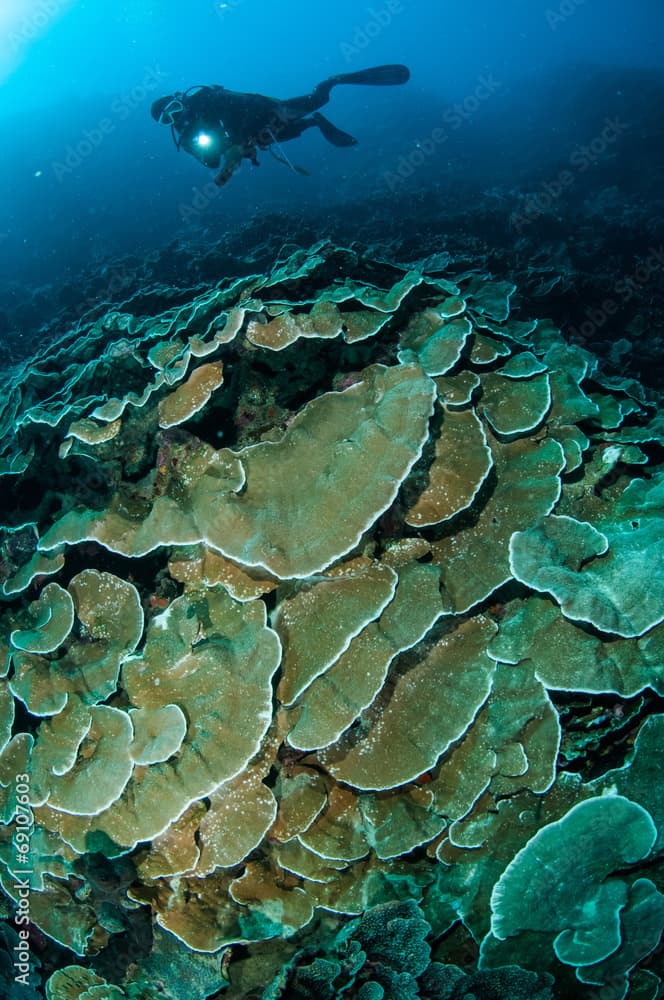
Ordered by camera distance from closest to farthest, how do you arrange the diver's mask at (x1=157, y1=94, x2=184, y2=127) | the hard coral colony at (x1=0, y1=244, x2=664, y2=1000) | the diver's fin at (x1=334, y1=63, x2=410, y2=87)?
1. the hard coral colony at (x1=0, y1=244, x2=664, y2=1000)
2. the diver's mask at (x1=157, y1=94, x2=184, y2=127)
3. the diver's fin at (x1=334, y1=63, x2=410, y2=87)

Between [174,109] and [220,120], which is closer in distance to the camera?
[174,109]

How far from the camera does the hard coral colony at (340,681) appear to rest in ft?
8.11

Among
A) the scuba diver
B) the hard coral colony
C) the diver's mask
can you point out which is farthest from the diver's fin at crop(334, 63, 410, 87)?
the hard coral colony

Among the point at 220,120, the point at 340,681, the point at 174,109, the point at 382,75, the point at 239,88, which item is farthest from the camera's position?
the point at 239,88

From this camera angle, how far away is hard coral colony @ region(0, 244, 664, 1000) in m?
2.47

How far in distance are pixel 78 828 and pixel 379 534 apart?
7.10 feet

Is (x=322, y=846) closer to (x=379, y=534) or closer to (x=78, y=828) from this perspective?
(x=78, y=828)

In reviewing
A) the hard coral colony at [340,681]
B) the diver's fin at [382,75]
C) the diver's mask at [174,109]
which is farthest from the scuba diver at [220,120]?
the hard coral colony at [340,681]

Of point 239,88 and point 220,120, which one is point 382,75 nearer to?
point 220,120

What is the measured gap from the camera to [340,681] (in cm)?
251

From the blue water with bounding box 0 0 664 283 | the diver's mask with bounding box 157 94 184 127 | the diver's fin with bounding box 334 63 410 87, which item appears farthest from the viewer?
the blue water with bounding box 0 0 664 283

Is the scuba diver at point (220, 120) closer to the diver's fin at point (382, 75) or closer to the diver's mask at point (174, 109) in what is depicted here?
the diver's mask at point (174, 109)

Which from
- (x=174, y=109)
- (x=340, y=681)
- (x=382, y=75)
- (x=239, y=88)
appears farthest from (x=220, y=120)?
(x=239, y=88)

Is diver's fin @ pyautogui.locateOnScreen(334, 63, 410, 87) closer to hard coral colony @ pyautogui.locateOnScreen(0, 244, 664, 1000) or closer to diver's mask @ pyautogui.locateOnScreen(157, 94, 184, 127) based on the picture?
diver's mask @ pyautogui.locateOnScreen(157, 94, 184, 127)
